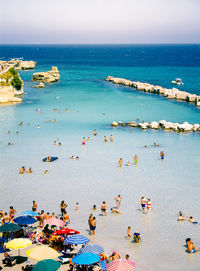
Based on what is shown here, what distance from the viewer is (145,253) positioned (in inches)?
784

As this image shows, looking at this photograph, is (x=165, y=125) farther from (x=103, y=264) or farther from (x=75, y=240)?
(x=103, y=264)

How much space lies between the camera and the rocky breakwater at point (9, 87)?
218 feet

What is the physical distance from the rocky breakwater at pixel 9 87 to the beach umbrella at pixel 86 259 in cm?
5349

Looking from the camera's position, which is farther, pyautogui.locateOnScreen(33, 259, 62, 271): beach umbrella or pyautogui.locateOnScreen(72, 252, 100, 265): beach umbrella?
pyautogui.locateOnScreen(72, 252, 100, 265): beach umbrella

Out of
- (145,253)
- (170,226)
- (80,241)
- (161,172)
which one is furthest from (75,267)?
(161,172)

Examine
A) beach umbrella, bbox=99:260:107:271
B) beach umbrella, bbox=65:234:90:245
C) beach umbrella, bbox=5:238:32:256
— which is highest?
beach umbrella, bbox=5:238:32:256

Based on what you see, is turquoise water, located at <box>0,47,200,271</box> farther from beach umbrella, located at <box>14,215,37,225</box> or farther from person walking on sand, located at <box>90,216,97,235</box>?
beach umbrella, located at <box>14,215,37,225</box>

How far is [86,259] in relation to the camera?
16344 mm

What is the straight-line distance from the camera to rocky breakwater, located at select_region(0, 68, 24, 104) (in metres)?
66.4

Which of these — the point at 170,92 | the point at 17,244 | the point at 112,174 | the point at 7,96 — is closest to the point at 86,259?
the point at 17,244

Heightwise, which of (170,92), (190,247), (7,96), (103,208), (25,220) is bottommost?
(190,247)

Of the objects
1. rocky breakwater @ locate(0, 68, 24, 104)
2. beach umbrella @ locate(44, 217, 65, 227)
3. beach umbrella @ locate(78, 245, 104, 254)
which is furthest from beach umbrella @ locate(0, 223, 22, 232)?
rocky breakwater @ locate(0, 68, 24, 104)

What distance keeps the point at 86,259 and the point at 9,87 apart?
55511mm

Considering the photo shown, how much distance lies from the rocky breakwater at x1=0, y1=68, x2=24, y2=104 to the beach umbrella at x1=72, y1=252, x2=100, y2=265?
53490 mm
